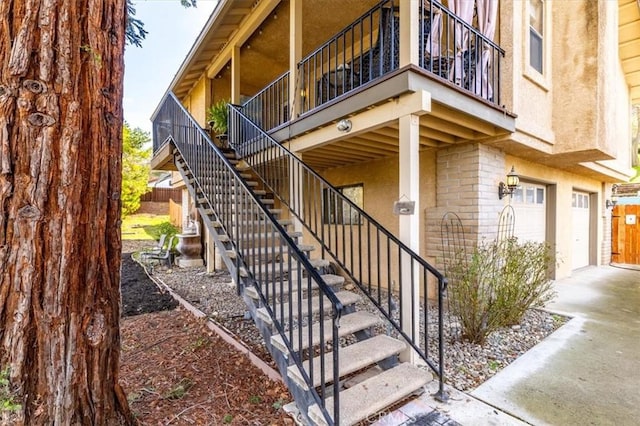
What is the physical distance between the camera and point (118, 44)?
206 centimetres

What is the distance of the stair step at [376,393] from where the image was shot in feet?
7.50

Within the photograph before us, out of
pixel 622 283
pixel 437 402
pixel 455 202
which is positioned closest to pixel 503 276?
pixel 455 202

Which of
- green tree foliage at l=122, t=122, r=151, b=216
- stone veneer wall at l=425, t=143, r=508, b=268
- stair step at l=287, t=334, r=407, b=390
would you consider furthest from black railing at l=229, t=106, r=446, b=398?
green tree foliage at l=122, t=122, r=151, b=216

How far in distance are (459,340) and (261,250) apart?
8.63 ft

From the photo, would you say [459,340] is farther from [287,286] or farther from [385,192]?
[385,192]

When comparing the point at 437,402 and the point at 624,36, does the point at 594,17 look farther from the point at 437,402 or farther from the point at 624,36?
the point at 437,402

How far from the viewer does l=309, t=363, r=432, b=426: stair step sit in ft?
7.50

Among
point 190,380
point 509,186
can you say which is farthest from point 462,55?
point 190,380

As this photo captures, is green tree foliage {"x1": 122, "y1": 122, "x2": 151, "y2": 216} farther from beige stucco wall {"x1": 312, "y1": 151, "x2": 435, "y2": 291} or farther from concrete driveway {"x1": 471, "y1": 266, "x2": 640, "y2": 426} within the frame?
concrete driveway {"x1": 471, "y1": 266, "x2": 640, "y2": 426}

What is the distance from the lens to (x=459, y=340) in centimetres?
390

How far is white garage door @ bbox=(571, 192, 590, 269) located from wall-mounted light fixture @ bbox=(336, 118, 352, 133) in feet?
23.9

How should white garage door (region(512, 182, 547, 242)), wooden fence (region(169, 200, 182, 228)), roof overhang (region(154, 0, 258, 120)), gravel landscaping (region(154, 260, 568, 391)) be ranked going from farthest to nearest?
wooden fence (region(169, 200, 182, 228)), roof overhang (region(154, 0, 258, 120)), white garage door (region(512, 182, 547, 242)), gravel landscaping (region(154, 260, 568, 391))

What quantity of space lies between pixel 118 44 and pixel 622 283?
9.82 meters

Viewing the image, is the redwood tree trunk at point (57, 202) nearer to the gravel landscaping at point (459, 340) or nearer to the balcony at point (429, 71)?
the gravel landscaping at point (459, 340)
